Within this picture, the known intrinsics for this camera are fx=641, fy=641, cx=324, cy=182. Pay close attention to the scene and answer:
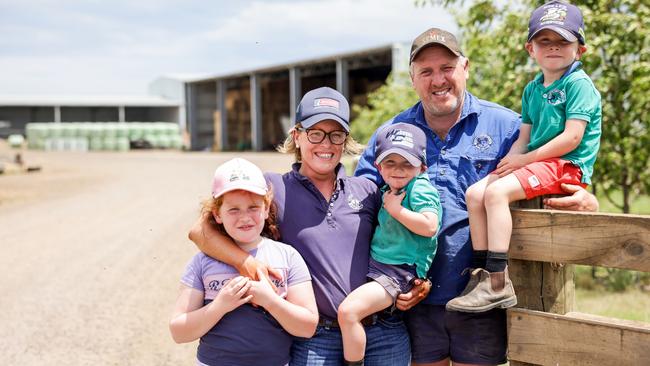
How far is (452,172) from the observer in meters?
2.95

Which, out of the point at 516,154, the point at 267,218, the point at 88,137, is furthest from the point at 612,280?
the point at 88,137

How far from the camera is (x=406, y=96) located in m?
11.9

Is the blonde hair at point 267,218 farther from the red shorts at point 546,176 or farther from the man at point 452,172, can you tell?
the red shorts at point 546,176

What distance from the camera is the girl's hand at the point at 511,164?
9.17 ft

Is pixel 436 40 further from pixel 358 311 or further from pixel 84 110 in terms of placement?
pixel 84 110

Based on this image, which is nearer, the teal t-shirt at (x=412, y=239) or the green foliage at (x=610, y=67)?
the teal t-shirt at (x=412, y=239)

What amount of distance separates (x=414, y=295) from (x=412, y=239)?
0.24 metres

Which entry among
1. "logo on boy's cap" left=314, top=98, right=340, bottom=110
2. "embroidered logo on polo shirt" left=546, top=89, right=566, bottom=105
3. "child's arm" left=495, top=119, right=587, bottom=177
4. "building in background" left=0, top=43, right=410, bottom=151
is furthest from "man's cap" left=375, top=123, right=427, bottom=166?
"building in background" left=0, top=43, right=410, bottom=151

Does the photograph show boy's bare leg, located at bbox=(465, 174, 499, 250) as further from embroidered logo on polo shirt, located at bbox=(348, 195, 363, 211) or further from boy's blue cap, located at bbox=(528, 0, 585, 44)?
boy's blue cap, located at bbox=(528, 0, 585, 44)

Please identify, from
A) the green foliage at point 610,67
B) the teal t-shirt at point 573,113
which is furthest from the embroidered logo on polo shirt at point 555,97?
the green foliage at point 610,67

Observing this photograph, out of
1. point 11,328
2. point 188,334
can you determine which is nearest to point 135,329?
point 11,328

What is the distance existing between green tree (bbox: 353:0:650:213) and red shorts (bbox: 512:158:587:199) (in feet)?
12.5

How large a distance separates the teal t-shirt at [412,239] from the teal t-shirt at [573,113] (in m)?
0.55

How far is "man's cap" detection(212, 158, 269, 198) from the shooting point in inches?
105
